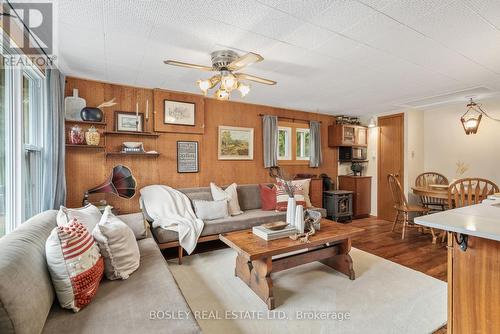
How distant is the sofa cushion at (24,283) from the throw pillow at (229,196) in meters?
2.30

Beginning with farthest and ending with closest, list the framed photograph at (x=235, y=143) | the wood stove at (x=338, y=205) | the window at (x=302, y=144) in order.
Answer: the window at (x=302, y=144)
the wood stove at (x=338, y=205)
the framed photograph at (x=235, y=143)

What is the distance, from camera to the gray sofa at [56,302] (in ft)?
3.21

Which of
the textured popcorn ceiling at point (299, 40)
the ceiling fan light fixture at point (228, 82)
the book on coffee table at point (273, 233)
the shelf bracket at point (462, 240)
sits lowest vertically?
the book on coffee table at point (273, 233)

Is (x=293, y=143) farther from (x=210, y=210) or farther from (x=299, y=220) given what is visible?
(x=299, y=220)

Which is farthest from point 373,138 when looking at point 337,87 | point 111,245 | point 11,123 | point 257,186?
point 11,123

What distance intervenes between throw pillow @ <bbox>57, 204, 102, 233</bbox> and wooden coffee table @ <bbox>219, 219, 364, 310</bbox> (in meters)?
→ 1.12

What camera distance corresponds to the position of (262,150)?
452cm

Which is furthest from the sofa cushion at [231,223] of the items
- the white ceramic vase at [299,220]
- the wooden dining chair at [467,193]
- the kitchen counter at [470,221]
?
the wooden dining chair at [467,193]

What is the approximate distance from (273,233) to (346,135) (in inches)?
140

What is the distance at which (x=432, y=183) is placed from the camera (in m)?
4.66

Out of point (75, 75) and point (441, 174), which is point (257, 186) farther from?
→ point (441, 174)

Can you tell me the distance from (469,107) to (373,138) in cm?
163

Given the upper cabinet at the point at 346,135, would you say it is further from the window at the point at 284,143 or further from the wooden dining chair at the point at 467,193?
the wooden dining chair at the point at 467,193

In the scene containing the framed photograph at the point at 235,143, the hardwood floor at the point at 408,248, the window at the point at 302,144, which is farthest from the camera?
the window at the point at 302,144
